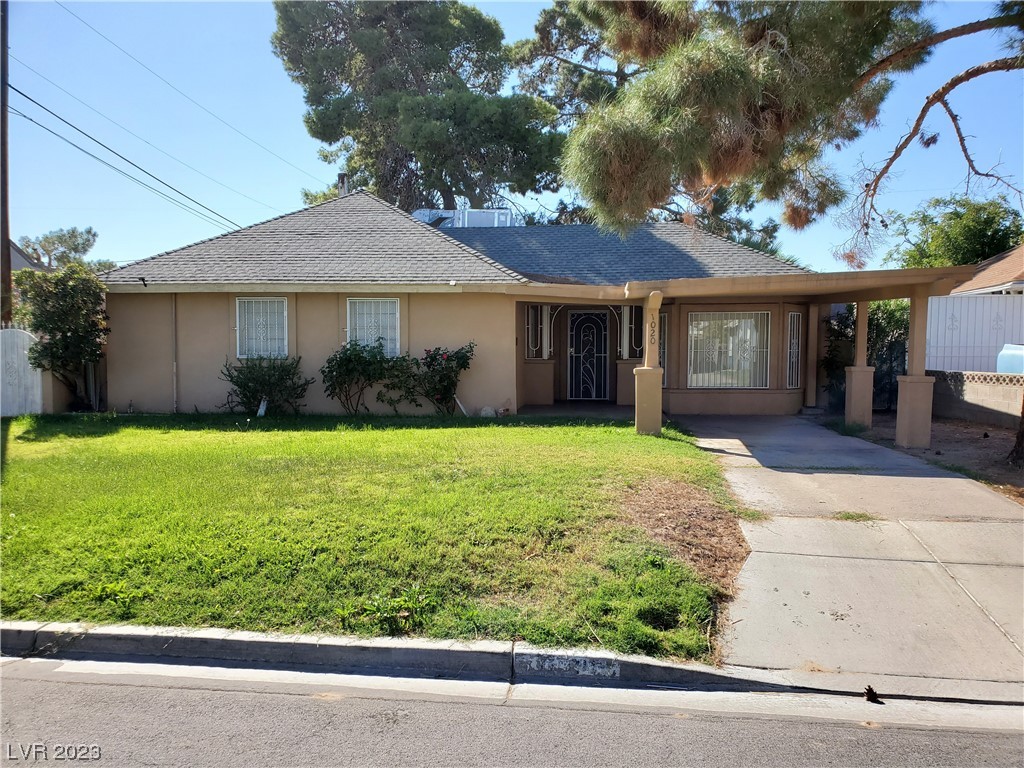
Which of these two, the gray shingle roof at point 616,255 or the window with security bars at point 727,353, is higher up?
the gray shingle roof at point 616,255

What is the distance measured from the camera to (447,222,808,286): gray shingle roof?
48.8 ft

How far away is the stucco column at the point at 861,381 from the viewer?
1201 cm

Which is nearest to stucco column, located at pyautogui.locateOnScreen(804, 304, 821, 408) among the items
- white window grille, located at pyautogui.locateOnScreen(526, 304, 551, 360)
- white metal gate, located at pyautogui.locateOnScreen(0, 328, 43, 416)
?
white window grille, located at pyautogui.locateOnScreen(526, 304, 551, 360)

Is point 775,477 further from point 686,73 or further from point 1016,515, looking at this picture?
point 686,73

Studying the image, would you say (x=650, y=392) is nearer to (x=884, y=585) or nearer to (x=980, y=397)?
(x=884, y=585)

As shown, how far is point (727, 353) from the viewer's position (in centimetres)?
1410

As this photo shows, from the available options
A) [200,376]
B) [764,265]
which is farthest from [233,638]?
[764,265]

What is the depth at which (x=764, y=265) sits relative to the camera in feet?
49.7

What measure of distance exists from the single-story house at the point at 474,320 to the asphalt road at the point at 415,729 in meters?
6.92

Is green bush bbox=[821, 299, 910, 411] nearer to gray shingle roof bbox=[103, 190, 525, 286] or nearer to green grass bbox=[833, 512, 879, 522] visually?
gray shingle roof bbox=[103, 190, 525, 286]

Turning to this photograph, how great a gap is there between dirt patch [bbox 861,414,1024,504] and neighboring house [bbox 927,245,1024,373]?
9.36 feet

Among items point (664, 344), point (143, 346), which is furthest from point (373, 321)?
point (664, 344)

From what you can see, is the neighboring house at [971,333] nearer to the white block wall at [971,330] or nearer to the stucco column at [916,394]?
the white block wall at [971,330]

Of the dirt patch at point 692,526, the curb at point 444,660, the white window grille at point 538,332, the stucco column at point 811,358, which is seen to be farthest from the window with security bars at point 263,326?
the stucco column at point 811,358
